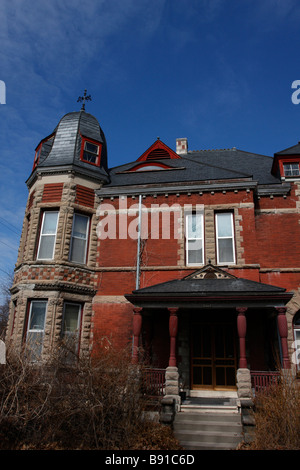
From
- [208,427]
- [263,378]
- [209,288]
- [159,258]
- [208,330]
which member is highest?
[159,258]

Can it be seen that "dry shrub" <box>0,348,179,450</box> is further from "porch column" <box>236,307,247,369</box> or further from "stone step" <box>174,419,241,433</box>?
"porch column" <box>236,307,247,369</box>

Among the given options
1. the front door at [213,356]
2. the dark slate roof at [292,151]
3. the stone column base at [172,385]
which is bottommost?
the stone column base at [172,385]

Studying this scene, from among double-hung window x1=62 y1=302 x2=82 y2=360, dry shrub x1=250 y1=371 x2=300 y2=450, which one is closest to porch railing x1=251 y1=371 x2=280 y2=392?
dry shrub x1=250 y1=371 x2=300 y2=450

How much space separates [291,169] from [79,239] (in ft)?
31.3

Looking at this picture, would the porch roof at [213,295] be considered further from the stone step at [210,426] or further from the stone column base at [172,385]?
the stone step at [210,426]

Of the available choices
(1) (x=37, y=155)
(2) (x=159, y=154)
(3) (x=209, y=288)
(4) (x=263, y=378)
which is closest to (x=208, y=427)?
(4) (x=263, y=378)

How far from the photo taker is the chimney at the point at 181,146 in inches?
897

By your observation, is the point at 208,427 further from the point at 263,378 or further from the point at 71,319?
the point at 71,319

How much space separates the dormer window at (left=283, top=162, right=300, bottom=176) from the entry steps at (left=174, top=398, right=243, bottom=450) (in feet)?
32.6

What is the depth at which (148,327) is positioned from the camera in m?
13.8

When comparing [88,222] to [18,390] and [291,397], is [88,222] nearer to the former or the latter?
[18,390]

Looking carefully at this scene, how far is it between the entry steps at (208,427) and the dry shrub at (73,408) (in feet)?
2.01

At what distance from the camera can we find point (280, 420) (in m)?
7.80

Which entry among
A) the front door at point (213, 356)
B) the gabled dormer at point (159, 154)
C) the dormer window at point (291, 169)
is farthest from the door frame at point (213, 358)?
the gabled dormer at point (159, 154)
